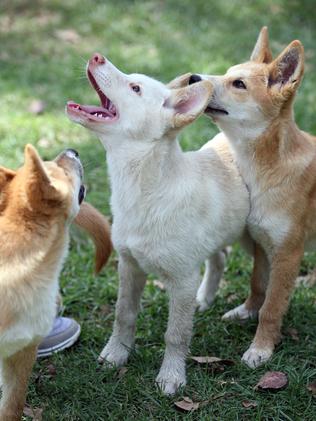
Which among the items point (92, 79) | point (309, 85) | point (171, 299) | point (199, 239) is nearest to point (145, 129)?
point (92, 79)

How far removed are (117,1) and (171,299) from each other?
6706mm

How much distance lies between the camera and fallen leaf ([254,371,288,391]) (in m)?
3.66

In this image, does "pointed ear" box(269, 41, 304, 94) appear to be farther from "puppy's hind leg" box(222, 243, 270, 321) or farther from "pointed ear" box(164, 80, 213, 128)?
"puppy's hind leg" box(222, 243, 270, 321)

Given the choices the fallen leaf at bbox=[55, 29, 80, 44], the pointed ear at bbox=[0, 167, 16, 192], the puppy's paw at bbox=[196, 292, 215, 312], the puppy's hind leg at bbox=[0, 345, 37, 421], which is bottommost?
the puppy's paw at bbox=[196, 292, 215, 312]

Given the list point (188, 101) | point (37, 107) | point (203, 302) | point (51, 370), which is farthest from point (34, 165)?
point (37, 107)

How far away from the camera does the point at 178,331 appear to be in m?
3.79

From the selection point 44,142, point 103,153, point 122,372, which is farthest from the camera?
point 44,142

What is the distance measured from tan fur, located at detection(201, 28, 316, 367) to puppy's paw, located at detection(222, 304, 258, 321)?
1.12 ft

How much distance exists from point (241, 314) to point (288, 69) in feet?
5.04

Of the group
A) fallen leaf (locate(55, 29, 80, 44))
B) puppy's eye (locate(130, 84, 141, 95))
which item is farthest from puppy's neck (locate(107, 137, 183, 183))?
fallen leaf (locate(55, 29, 80, 44))

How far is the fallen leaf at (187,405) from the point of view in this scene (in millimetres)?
3557

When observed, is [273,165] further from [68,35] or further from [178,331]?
[68,35]

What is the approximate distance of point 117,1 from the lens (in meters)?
9.56


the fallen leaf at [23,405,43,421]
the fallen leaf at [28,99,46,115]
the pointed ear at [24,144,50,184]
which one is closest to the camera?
the pointed ear at [24,144,50,184]
